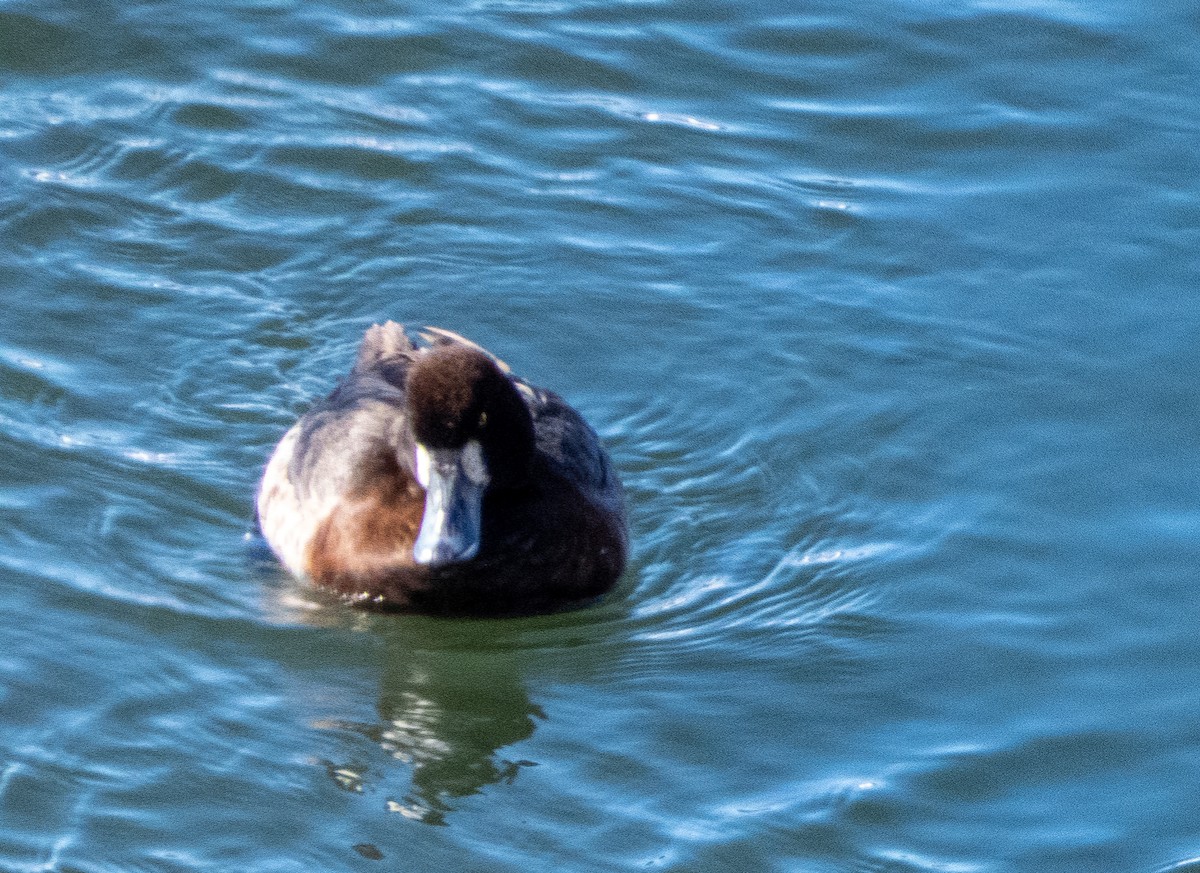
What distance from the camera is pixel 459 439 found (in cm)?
820

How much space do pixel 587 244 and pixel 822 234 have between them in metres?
1.24

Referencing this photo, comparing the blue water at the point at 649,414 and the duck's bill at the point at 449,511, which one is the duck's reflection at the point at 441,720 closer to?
the blue water at the point at 649,414

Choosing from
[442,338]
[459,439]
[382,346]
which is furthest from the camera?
[442,338]

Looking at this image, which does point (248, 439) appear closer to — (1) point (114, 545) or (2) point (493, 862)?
(1) point (114, 545)

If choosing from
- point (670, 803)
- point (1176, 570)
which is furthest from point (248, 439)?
point (1176, 570)

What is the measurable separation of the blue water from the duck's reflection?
0.8 inches

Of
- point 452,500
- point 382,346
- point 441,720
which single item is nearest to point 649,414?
point 382,346

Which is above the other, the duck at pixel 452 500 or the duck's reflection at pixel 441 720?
the duck at pixel 452 500

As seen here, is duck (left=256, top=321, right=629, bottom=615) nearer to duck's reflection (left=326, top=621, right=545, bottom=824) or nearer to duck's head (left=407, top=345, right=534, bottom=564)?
duck's head (left=407, top=345, right=534, bottom=564)

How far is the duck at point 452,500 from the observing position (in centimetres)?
822

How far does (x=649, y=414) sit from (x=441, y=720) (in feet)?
8.32

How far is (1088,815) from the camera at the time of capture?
716 cm

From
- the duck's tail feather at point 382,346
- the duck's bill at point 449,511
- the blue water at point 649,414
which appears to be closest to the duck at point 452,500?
the duck's bill at point 449,511

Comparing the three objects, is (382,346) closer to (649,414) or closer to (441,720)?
(649,414)
